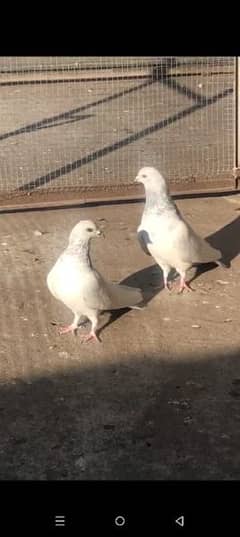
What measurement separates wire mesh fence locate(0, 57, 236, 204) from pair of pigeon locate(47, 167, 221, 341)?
6.95 feet

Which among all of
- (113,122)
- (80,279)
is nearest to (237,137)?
(113,122)

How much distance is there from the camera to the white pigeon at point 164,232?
3.97 meters

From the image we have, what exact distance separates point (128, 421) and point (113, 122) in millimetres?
6078

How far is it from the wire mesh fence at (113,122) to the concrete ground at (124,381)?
6.36ft

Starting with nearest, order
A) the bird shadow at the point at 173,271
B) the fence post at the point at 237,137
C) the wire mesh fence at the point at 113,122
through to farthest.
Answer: the bird shadow at the point at 173,271, the fence post at the point at 237,137, the wire mesh fence at the point at 113,122

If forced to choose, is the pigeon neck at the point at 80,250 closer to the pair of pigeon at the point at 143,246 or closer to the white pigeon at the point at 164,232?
the pair of pigeon at the point at 143,246

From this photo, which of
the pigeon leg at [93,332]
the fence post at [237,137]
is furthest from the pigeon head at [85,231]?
the fence post at [237,137]

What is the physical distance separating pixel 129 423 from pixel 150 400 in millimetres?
187

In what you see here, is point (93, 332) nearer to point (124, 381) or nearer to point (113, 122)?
point (124, 381)

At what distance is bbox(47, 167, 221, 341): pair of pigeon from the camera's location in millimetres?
3498

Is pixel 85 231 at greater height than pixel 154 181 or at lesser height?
lesser

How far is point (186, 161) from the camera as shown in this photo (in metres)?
6.89

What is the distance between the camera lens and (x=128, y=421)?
298 cm
